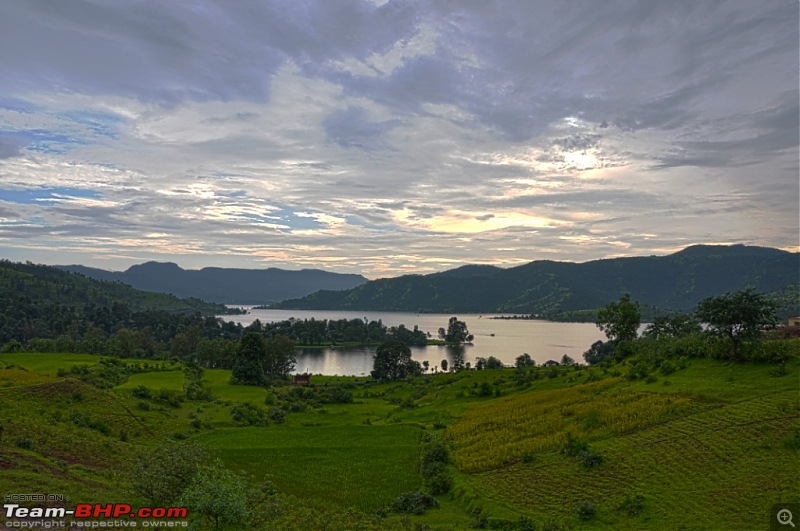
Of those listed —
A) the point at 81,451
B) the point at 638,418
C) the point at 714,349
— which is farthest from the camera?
the point at 714,349

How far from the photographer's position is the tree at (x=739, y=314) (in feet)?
141

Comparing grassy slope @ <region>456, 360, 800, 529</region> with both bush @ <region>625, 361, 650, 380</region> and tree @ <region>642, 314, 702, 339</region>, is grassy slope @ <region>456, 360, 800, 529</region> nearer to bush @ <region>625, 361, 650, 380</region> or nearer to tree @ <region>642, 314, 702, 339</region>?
bush @ <region>625, 361, 650, 380</region>

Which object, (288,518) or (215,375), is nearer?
(288,518)

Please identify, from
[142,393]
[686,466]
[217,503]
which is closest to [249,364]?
[142,393]

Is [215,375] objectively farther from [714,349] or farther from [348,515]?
[714,349]

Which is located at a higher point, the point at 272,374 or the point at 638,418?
the point at 638,418

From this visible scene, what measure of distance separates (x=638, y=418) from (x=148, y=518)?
34114mm

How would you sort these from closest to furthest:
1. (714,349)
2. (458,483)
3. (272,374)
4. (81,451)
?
(81,451)
(458,483)
(714,349)
(272,374)

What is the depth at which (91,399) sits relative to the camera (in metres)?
48.9

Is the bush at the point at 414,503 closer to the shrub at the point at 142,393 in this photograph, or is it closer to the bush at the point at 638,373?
the bush at the point at 638,373

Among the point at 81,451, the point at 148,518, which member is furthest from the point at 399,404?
the point at 148,518

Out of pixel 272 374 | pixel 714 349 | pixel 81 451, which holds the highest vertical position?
pixel 714 349

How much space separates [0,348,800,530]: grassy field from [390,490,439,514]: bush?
984 millimetres

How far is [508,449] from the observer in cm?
3925
